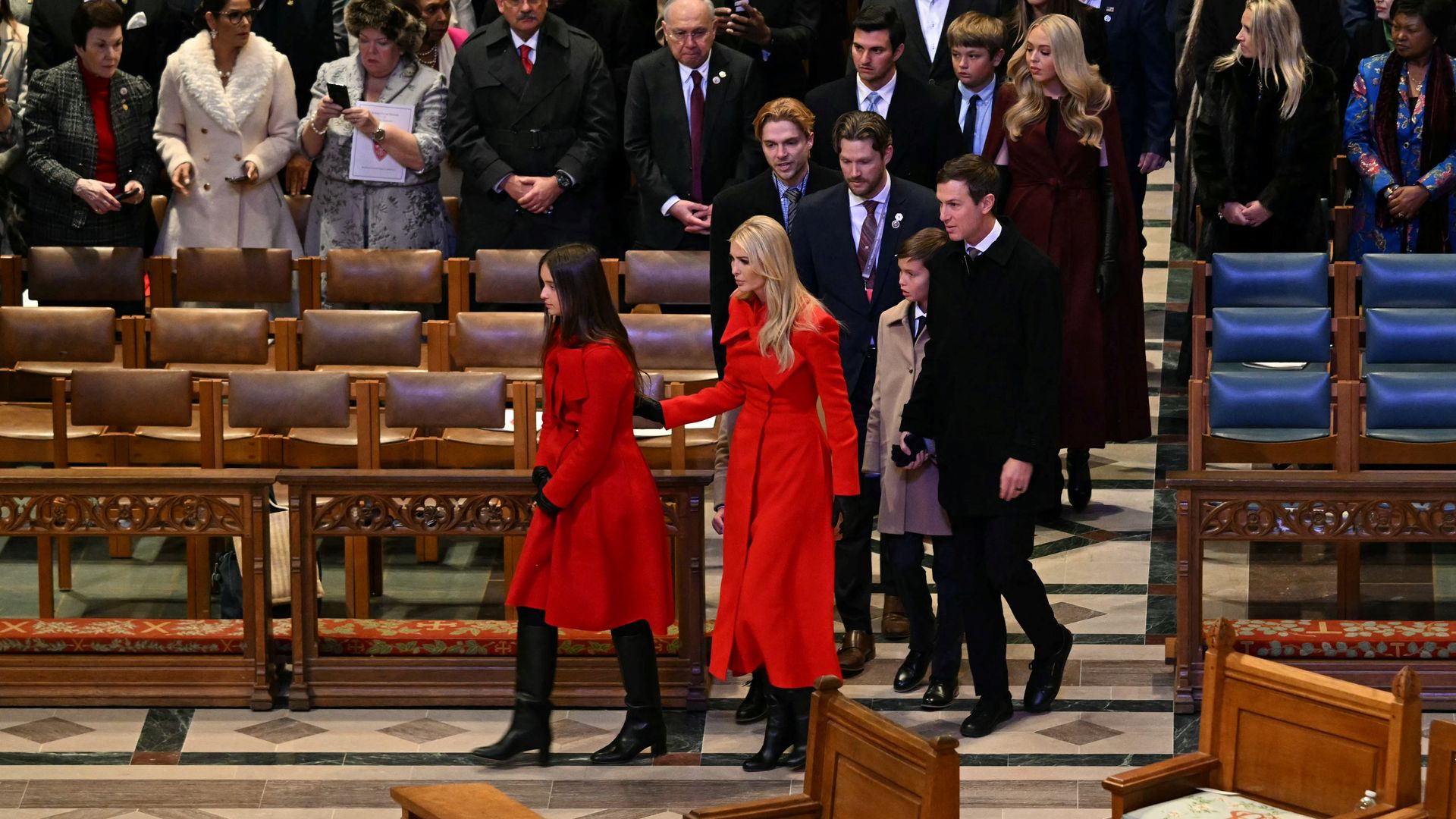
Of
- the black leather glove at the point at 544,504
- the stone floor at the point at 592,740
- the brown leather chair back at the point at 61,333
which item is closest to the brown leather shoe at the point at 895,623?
the stone floor at the point at 592,740

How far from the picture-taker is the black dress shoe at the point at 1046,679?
5652 millimetres

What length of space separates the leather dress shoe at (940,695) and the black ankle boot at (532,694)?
3.47 ft

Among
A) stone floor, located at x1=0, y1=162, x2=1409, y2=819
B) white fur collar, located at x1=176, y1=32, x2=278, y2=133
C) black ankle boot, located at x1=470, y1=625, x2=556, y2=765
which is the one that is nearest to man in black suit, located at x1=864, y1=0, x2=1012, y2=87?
stone floor, located at x1=0, y1=162, x2=1409, y2=819

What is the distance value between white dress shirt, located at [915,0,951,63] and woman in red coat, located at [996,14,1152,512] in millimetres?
923

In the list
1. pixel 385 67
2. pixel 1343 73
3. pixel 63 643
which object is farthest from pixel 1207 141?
pixel 63 643

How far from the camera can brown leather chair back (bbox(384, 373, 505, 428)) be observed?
622 centimetres

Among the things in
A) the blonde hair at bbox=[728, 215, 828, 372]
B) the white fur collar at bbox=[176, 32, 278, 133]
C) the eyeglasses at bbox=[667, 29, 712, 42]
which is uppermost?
the eyeglasses at bbox=[667, 29, 712, 42]

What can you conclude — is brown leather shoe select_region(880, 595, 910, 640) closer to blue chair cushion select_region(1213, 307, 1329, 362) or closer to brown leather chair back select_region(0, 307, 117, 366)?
blue chair cushion select_region(1213, 307, 1329, 362)

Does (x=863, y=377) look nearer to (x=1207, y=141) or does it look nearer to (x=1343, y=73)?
(x=1207, y=141)

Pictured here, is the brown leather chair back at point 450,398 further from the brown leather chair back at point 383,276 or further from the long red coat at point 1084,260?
the long red coat at point 1084,260

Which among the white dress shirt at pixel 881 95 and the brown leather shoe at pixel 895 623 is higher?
the white dress shirt at pixel 881 95

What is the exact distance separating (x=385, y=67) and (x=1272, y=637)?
3777 mm

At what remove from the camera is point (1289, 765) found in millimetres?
4086

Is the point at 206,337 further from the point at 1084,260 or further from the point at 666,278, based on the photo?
the point at 1084,260
